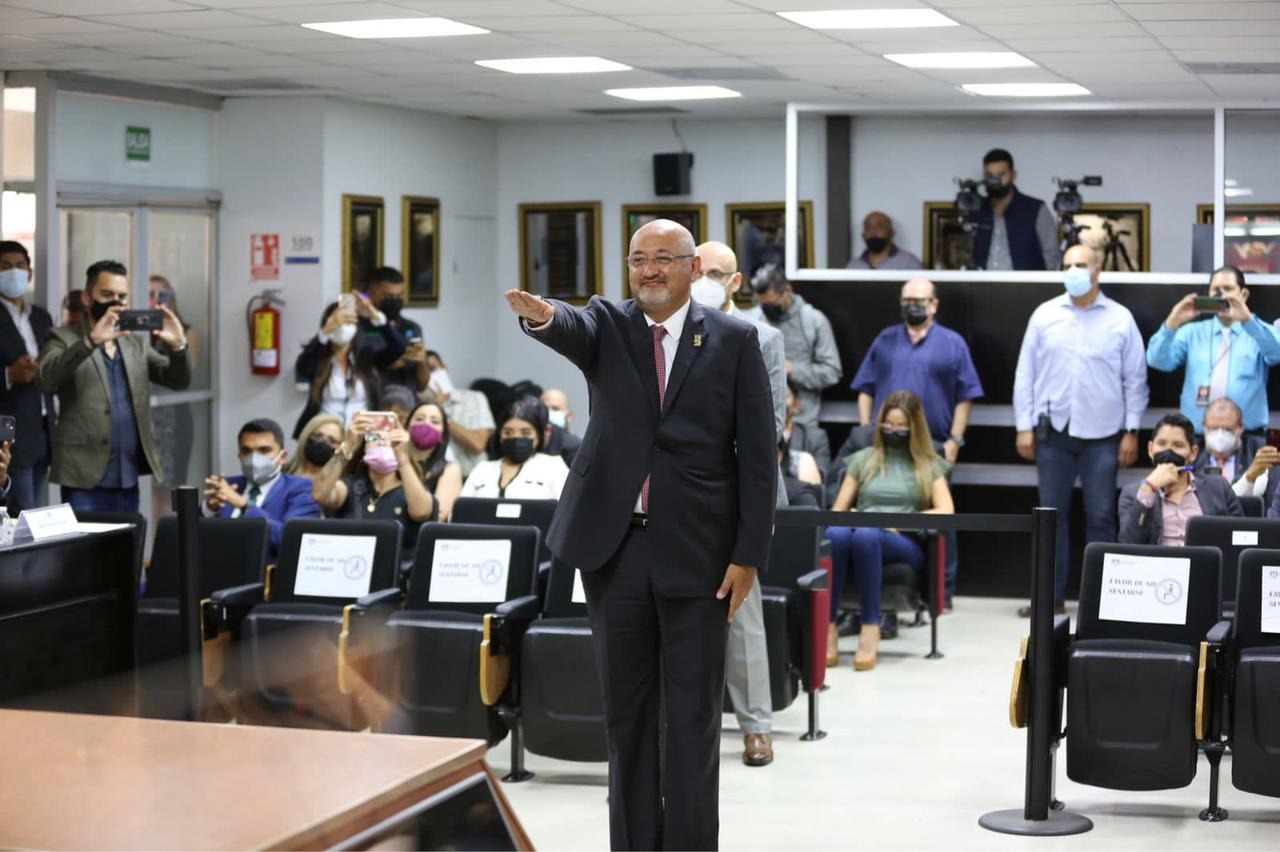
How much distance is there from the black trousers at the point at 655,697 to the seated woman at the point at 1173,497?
3783mm

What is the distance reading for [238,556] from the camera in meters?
6.54

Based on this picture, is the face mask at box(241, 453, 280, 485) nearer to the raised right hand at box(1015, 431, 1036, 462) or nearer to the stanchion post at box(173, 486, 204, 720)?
the stanchion post at box(173, 486, 204, 720)

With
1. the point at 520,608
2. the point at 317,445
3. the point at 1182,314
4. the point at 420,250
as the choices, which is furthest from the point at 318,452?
the point at 420,250

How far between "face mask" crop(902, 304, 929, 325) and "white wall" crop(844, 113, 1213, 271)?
2.29m

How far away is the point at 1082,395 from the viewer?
9.02 m

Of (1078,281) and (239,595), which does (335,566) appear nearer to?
(239,595)

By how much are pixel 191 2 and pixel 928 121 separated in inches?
231

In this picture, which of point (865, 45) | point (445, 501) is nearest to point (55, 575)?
point (445, 501)

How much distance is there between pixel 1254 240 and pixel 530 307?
749 cm

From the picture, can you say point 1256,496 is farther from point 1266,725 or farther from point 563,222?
point 563,222

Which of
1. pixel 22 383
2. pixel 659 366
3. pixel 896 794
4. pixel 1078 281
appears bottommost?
pixel 896 794

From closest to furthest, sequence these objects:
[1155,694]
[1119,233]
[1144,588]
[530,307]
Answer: [530,307] < [1155,694] < [1144,588] < [1119,233]

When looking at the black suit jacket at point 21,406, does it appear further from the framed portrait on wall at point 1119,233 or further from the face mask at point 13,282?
the framed portrait on wall at point 1119,233

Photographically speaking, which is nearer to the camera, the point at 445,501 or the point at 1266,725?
the point at 1266,725
